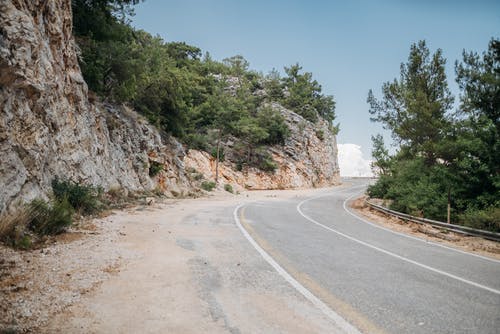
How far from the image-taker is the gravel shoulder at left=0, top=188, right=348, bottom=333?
3.12m

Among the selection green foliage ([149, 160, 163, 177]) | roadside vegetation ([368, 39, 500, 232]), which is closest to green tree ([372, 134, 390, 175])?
roadside vegetation ([368, 39, 500, 232])

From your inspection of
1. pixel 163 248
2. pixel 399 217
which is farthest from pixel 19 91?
pixel 399 217

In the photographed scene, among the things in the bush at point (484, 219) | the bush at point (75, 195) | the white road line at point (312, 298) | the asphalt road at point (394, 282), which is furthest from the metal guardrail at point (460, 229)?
the bush at point (75, 195)

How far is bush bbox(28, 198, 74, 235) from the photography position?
6758 mm

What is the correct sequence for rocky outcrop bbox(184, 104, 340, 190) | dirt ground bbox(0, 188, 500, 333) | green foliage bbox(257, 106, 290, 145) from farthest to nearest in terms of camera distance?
1. green foliage bbox(257, 106, 290, 145)
2. rocky outcrop bbox(184, 104, 340, 190)
3. dirt ground bbox(0, 188, 500, 333)

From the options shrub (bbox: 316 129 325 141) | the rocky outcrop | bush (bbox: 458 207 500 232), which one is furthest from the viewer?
shrub (bbox: 316 129 325 141)

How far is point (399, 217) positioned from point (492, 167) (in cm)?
510

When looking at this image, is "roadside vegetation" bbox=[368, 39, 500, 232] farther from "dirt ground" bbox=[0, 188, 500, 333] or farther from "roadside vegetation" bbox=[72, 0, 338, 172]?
"roadside vegetation" bbox=[72, 0, 338, 172]

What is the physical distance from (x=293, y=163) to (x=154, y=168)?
98.1 ft

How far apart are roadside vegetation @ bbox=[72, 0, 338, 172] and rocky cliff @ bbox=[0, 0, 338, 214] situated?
7.56 ft

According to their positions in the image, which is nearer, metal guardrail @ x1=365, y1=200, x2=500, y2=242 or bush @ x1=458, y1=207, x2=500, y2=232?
metal guardrail @ x1=365, y1=200, x2=500, y2=242

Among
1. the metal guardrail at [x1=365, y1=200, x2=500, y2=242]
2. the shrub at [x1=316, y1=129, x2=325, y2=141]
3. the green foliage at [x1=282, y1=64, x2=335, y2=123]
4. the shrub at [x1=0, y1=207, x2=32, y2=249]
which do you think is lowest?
the metal guardrail at [x1=365, y1=200, x2=500, y2=242]

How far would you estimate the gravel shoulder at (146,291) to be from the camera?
312 centimetres

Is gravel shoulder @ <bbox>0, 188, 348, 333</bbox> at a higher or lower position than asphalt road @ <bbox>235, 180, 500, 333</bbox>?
A: higher
